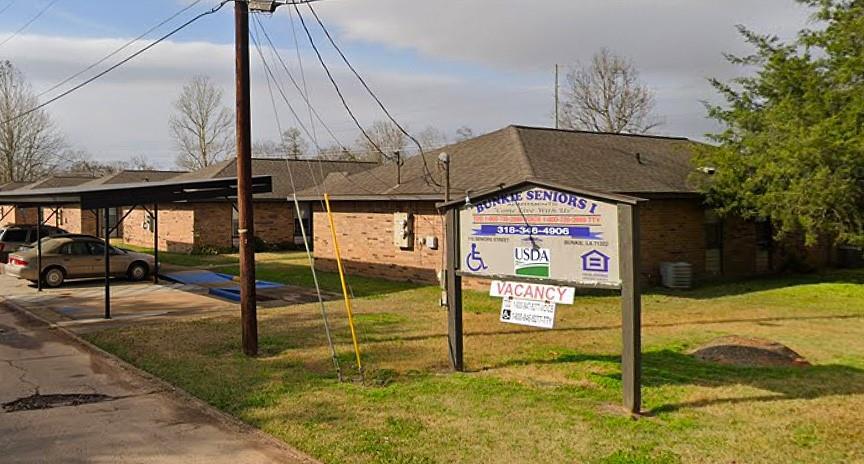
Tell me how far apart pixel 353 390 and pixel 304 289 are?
37.8 ft

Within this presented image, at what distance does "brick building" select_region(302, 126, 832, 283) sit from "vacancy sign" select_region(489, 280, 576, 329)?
9.35m

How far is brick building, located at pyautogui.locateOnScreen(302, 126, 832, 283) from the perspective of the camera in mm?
19953

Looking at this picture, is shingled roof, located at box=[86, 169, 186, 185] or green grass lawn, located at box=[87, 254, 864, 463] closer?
green grass lawn, located at box=[87, 254, 864, 463]

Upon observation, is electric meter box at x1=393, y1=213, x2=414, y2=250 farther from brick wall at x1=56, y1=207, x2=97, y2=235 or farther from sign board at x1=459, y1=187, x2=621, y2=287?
brick wall at x1=56, y1=207, x2=97, y2=235

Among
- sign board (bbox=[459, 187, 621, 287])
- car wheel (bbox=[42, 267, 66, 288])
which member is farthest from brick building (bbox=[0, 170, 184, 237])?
sign board (bbox=[459, 187, 621, 287])

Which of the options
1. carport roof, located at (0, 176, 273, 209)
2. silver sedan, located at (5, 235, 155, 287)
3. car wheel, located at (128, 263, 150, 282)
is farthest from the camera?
car wheel, located at (128, 263, 150, 282)

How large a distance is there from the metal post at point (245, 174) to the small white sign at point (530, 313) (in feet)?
13.4

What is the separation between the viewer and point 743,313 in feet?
50.8

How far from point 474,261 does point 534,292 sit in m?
1.01

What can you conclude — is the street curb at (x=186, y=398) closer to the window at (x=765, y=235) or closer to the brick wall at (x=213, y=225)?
the brick wall at (x=213, y=225)

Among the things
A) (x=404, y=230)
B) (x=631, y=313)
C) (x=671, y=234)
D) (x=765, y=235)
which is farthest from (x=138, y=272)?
(x=765, y=235)

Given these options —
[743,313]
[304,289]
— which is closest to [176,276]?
[304,289]

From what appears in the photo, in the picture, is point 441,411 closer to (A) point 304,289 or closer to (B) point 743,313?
(B) point 743,313

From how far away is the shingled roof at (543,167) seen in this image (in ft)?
63.8
